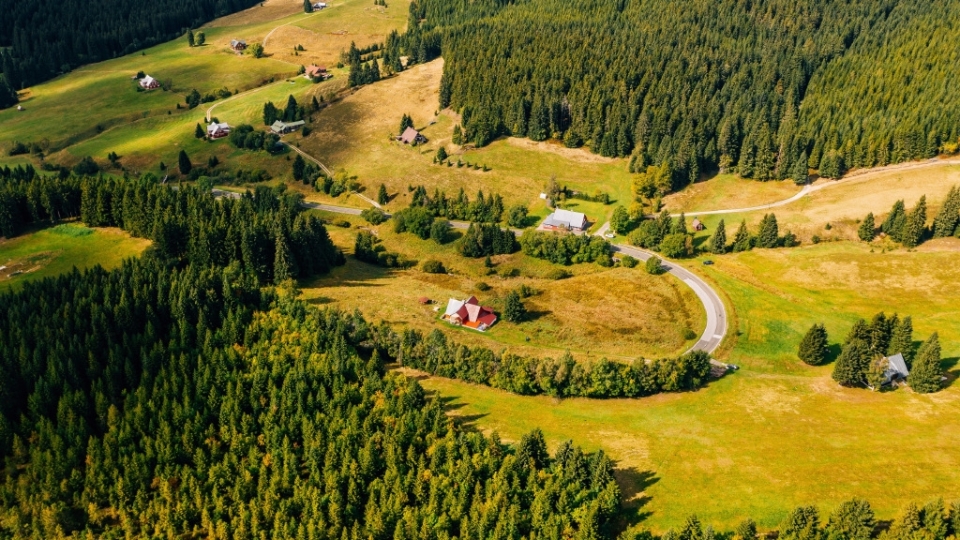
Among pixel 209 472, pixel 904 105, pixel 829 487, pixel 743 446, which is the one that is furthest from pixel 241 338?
pixel 904 105

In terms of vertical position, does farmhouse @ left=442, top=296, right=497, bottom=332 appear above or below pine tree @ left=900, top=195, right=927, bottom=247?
below

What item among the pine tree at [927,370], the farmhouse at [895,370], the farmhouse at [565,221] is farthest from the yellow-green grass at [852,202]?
the pine tree at [927,370]

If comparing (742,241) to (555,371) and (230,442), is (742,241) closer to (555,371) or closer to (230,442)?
(555,371)

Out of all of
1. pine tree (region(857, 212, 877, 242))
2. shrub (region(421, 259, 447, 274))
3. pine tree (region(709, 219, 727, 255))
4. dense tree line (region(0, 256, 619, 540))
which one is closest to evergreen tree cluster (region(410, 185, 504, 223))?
shrub (region(421, 259, 447, 274))

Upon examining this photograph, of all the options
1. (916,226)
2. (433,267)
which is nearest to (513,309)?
(433,267)

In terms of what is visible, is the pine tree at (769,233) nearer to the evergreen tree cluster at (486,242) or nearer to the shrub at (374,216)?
the evergreen tree cluster at (486,242)

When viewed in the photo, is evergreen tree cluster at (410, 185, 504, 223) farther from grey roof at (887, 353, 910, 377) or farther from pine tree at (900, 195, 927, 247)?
grey roof at (887, 353, 910, 377)
